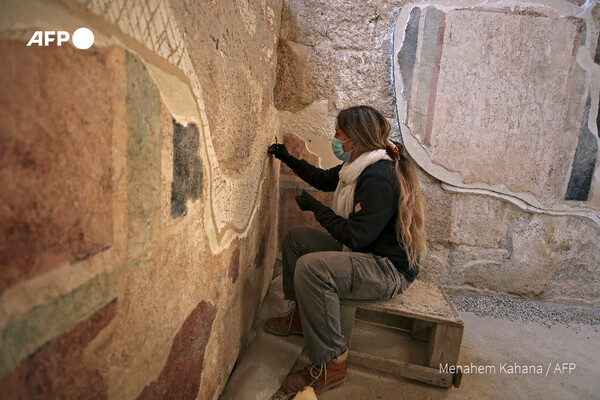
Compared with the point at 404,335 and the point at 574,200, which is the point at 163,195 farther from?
the point at 574,200

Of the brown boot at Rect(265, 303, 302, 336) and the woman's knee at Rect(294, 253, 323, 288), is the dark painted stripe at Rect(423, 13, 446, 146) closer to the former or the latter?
the woman's knee at Rect(294, 253, 323, 288)

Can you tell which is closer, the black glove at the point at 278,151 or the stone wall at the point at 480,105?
the black glove at the point at 278,151

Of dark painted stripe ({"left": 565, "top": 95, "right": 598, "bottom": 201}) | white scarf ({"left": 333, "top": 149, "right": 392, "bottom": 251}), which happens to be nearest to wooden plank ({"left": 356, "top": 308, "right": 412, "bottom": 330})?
white scarf ({"left": 333, "top": 149, "right": 392, "bottom": 251})

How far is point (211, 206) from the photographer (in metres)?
1.05

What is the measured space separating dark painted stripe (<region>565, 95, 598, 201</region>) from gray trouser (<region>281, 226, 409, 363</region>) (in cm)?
146

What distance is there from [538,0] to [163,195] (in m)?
2.41

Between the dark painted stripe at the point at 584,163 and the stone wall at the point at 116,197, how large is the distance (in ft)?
6.98

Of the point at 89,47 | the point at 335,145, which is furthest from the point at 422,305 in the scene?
the point at 89,47

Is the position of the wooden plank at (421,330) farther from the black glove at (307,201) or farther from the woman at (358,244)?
the black glove at (307,201)

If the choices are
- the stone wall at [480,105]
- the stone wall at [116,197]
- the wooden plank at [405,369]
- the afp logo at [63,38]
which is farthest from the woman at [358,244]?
the afp logo at [63,38]

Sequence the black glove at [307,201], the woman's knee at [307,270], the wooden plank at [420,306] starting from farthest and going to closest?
1. the black glove at [307,201]
2. the wooden plank at [420,306]
3. the woman's knee at [307,270]

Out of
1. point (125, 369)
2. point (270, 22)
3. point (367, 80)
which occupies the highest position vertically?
point (270, 22)

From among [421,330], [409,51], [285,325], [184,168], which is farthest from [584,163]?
[184,168]

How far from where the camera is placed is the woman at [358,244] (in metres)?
1.41
